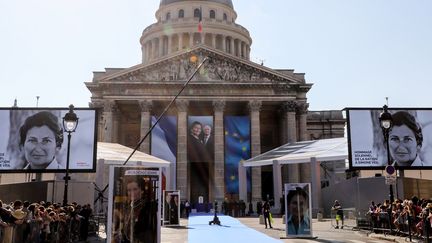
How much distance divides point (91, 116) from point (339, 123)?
53.4 m

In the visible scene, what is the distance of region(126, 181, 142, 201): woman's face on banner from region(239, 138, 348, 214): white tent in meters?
29.7

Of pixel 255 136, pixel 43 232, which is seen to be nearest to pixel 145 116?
pixel 255 136

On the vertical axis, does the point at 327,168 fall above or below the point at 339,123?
below

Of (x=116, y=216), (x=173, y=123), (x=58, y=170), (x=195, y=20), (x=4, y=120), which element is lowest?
(x=116, y=216)

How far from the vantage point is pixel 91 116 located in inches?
1128

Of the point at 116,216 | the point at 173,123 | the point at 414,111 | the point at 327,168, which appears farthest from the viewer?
the point at 327,168

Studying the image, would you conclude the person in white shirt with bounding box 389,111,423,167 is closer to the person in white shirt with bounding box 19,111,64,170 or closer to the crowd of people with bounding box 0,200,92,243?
the crowd of people with bounding box 0,200,92,243

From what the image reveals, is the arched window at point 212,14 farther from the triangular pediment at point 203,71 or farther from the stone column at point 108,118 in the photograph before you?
the stone column at point 108,118

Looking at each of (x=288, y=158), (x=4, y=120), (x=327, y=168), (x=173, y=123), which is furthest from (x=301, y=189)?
(x=327, y=168)

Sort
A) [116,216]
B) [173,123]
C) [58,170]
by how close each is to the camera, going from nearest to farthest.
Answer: [116,216] → [58,170] → [173,123]

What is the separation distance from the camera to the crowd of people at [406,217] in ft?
56.6

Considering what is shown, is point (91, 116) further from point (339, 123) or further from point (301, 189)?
point (339, 123)

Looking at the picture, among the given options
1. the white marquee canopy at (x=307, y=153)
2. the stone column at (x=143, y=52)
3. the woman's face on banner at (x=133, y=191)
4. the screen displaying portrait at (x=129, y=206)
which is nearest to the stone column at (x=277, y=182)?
the white marquee canopy at (x=307, y=153)

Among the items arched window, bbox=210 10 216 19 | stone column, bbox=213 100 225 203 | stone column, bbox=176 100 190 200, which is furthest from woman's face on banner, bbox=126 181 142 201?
arched window, bbox=210 10 216 19
